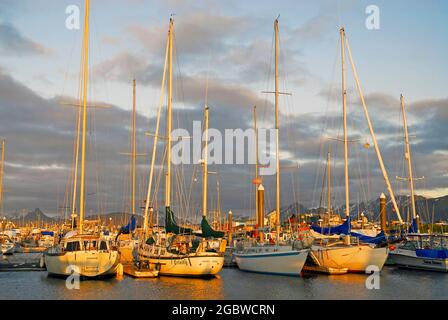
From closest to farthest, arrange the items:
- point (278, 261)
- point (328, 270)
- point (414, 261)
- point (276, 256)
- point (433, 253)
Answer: point (278, 261) → point (276, 256) → point (328, 270) → point (433, 253) → point (414, 261)

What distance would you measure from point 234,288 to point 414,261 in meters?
23.2

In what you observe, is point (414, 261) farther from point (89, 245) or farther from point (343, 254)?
point (89, 245)

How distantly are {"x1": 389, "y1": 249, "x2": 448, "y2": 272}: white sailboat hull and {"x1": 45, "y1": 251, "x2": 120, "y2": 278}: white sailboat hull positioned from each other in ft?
98.5

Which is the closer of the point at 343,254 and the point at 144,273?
the point at 144,273

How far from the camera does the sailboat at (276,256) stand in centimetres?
4497

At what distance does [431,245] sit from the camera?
55.1 meters

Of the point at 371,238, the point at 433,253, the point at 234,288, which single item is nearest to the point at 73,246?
the point at 234,288

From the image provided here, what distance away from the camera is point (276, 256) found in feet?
151

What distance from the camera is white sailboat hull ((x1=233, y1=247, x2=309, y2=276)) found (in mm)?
44750

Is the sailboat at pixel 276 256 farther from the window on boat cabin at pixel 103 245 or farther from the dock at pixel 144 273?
the window on boat cabin at pixel 103 245

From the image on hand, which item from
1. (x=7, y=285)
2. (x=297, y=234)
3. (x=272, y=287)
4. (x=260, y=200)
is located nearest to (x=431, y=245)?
(x=297, y=234)

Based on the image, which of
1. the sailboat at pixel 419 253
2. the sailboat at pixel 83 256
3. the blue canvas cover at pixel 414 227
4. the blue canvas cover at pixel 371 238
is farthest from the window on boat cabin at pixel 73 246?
the blue canvas cover at pixel 414 227

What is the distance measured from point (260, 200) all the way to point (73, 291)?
22.8 m
